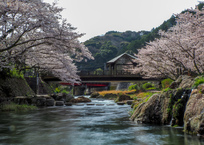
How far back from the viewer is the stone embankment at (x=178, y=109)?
822 cm

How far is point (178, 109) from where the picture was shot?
9.64 meters

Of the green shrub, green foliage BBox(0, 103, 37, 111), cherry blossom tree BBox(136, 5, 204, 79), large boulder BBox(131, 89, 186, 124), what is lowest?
green foliage BBox(0, 103, 37, 111)

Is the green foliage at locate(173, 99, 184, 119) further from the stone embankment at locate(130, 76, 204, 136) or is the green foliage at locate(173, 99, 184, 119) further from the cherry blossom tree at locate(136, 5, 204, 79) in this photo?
the cherry blossom tree at locate(136, 5, 204, 79)

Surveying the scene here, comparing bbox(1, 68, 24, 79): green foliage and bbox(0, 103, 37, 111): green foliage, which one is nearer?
bbox(0, 103, 37, 111): green foliage

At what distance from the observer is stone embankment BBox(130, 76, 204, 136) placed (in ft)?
27.0

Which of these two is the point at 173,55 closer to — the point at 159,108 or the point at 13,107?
the point at 159,108

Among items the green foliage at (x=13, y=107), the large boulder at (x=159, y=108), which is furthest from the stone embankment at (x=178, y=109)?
the green foliage at (x=13, y=107)

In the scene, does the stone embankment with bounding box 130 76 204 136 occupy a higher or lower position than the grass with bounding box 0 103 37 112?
Result: higher

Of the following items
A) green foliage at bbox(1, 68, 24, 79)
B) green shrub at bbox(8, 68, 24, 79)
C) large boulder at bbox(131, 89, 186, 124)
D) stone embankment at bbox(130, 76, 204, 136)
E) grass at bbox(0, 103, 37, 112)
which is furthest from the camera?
green shrub at bbox(8, 68, 24, 79)

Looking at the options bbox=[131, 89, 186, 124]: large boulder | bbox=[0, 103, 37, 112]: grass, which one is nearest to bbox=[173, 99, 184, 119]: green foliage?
bbox=[131, 89, 186, 124]: large boulder

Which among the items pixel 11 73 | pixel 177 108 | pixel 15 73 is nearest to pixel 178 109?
pixel 177 108

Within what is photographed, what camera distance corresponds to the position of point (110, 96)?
44.6 meters

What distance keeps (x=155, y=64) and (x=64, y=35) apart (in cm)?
1236

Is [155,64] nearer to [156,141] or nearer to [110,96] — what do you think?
[156,141]
